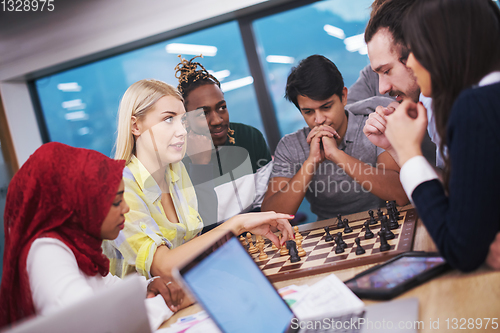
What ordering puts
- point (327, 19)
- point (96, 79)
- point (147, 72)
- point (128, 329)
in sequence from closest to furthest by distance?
1. point (128, 329)
2. point (327, 19)
3. point (147, 72)
4. point (96, 79)

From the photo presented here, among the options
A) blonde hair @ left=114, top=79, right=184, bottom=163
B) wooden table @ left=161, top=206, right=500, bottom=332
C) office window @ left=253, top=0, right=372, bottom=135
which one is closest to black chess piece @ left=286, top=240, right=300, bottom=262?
wooden table @ left=161, top=206, right=500, bottom=332

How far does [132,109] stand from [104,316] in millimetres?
1636

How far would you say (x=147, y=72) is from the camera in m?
3.32

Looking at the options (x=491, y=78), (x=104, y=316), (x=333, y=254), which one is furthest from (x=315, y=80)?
(x=104, y=316)

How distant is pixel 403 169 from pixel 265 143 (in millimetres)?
2054

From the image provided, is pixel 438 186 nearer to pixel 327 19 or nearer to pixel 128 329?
pixel 128 329

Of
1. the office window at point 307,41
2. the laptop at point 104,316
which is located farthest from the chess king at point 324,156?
the laptop at point 104,316

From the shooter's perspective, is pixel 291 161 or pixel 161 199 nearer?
pixel 161 199

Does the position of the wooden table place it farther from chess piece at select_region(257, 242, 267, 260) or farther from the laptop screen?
chess piece at select_region(257, 242, 267, 260)

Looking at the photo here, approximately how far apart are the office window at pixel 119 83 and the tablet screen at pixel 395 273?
2101 mm

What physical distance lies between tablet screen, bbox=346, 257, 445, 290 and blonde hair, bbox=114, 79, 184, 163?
1549 mm

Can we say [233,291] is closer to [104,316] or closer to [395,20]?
[104,316]

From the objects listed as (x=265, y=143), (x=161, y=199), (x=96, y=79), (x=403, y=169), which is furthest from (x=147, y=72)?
(x=403, y=169)

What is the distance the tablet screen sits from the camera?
39.3 inches
